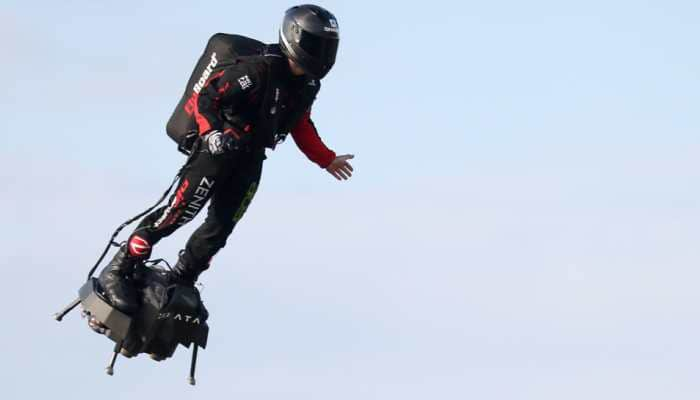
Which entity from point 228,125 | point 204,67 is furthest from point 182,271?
point 204,67

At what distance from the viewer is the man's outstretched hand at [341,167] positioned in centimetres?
1722

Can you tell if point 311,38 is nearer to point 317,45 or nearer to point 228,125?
point 317,45

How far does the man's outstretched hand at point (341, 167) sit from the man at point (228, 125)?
29.5 inches

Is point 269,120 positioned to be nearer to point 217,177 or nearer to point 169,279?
point 217,177

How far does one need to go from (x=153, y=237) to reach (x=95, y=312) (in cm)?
85

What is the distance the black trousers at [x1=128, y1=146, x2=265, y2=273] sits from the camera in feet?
51.7

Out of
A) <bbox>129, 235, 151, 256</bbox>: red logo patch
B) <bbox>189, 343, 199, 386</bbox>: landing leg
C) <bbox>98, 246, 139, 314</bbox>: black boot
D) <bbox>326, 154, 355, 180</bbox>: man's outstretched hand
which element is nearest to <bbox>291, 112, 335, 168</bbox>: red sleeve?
<bbox>326, 154, 355, 180</bbox>: man's outstretched hand

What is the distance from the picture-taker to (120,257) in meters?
16.3

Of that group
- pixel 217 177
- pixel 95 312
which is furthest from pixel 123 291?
pixel 217 177

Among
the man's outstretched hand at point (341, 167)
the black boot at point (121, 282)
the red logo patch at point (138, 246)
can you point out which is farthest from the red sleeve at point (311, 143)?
the black boot at point (121, 282)

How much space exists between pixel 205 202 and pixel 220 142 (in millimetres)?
887

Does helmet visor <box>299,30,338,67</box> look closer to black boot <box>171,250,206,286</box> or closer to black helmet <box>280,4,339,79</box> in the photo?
black helmet <box>280,4,339,79</box>

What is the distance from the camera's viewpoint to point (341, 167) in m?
17.3

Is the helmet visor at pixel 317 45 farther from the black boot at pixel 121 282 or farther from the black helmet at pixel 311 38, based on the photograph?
the black boot at pixel 121 282
